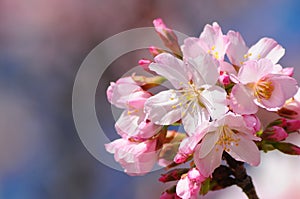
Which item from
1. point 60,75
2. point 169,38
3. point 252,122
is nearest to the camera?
point 252,122

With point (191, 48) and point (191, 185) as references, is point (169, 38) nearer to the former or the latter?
point (191, 48)

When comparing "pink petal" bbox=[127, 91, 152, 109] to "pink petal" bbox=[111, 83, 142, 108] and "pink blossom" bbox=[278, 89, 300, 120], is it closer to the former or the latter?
"pink petal" bbox=[111, 83, 142, 108]

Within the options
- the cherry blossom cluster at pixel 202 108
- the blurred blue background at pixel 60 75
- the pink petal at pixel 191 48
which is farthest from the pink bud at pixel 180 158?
the blurred blue background at pixel 60 75

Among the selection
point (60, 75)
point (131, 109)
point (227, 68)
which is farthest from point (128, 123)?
point (60, 75)

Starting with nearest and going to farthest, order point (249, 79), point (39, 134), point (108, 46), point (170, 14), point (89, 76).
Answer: point (249, 79) < point (89, 76) < point (108, 46) < point (39, 134) < point (170, 14)

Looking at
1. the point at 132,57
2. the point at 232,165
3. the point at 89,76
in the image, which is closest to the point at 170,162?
the point at 232,165

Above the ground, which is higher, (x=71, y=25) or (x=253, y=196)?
(x=71, y=25)

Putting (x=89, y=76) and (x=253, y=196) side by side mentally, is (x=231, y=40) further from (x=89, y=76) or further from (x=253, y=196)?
(x=89, y=76)
